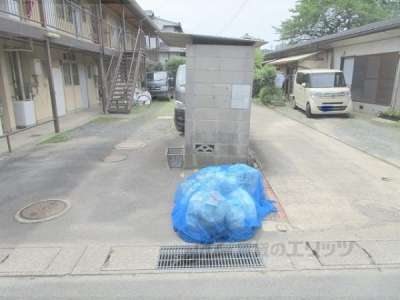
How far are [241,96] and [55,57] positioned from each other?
9649 millimetres

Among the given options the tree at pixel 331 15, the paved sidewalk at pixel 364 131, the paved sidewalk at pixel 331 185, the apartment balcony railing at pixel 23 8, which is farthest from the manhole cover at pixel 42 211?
the tree at pixel 331 15

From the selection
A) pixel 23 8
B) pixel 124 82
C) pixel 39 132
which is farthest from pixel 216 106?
pixel 124 82

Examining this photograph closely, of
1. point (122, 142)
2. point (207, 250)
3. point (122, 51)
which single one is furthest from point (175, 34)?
point (122, 51)

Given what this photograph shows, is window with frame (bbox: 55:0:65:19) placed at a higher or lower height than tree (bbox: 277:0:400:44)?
lower

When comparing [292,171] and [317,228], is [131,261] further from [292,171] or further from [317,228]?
[292,171]

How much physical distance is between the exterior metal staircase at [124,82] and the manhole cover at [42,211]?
31.8ft

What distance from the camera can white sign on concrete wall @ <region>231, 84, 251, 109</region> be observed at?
5241 mm

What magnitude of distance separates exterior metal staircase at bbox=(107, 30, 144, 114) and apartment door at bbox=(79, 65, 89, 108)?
5.03ft

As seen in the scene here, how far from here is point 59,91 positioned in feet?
40.7

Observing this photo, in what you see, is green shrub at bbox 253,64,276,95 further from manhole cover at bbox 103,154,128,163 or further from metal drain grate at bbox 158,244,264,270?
metal drain grate at bbox 158,244,264,270

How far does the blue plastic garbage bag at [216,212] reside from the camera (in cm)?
326

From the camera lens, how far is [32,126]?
10.1m

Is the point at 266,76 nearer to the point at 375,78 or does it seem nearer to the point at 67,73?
the point at 375,78

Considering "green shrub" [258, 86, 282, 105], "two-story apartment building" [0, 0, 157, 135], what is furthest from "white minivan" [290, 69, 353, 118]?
"two-story apartment building" [0, 0, 157, 135]
